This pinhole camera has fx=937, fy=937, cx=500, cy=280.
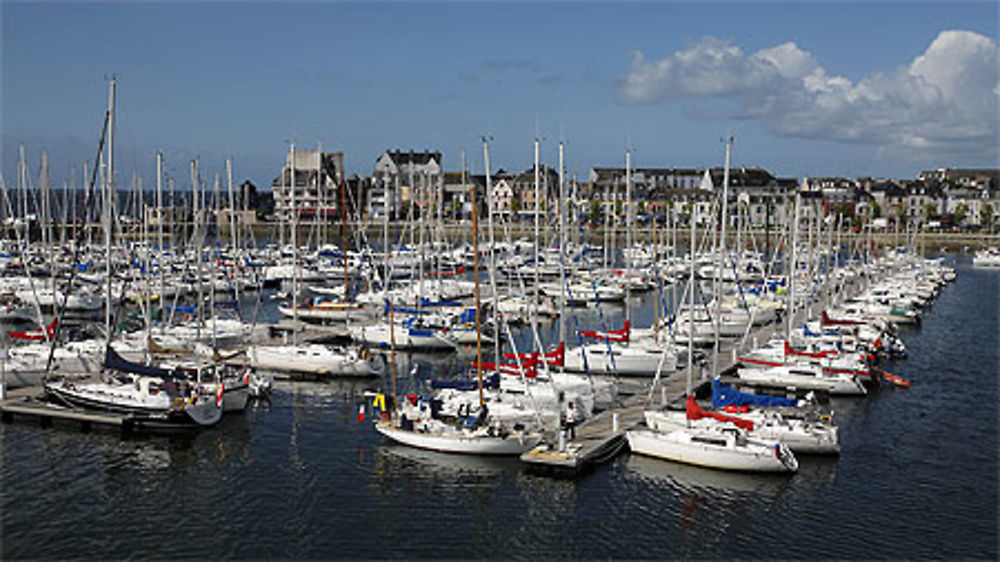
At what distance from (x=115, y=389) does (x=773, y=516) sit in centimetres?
2482

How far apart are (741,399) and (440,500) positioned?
13.5 m

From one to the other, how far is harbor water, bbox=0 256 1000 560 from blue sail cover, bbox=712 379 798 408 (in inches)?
118

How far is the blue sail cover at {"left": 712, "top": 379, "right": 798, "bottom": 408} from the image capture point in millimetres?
35969

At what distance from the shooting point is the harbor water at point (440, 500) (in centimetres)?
2625

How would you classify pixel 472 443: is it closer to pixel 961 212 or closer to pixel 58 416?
pixel 58 416

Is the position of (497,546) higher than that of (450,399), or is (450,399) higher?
(450,399)

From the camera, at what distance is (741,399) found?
36438 mm

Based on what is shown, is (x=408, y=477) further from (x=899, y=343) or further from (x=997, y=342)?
(x=997, y=342)

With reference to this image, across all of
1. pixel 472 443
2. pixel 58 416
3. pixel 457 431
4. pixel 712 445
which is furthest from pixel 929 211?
pixel 58 416

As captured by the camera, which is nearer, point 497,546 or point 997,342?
point 497,546

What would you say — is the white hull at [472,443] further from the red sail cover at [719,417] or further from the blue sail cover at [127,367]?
the blue sail cover at [127,367]

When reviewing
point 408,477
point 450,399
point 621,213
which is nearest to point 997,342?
point 450,399

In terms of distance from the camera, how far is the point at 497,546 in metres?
26.3

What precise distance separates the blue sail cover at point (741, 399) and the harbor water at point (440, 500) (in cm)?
300
